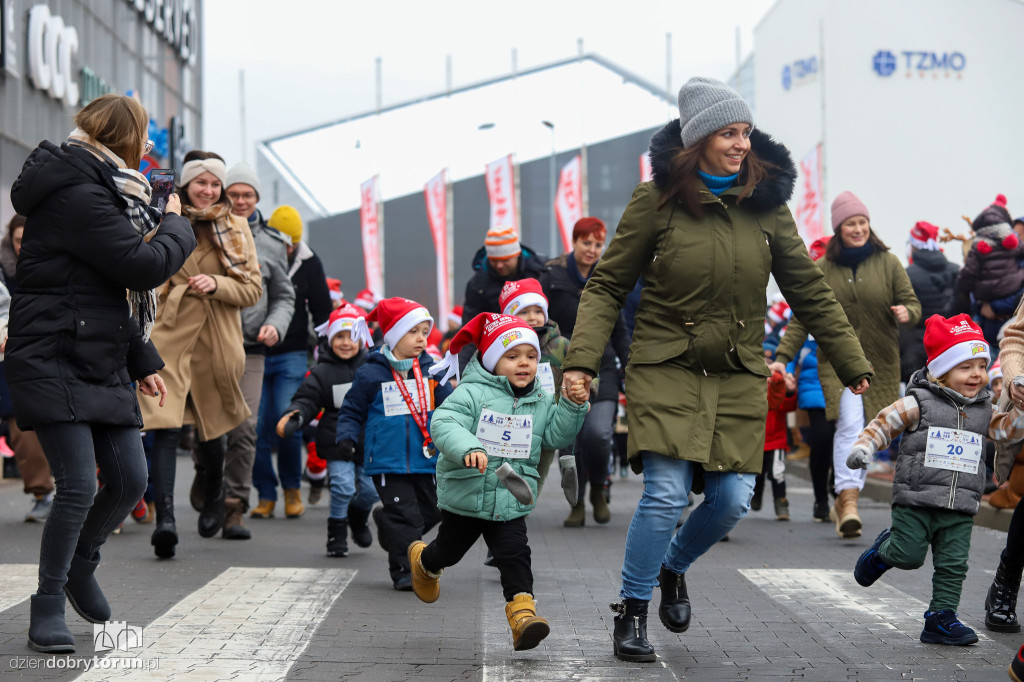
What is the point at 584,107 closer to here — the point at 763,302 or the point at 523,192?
the point at 523,192

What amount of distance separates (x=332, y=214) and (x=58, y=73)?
59.6 feet

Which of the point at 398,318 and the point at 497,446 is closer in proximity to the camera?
the point at 497,446

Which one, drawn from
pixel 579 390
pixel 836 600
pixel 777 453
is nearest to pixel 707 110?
pixel 579 390

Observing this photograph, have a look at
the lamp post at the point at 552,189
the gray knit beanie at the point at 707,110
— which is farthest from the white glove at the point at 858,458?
the lamp post at the point at 552,189

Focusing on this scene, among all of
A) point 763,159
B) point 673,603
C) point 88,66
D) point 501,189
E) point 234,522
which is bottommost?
point 234,522

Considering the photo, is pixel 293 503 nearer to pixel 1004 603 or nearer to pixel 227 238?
pixel 227 238

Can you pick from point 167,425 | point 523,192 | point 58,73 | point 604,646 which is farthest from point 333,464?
point 523,192

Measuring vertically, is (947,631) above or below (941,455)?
below

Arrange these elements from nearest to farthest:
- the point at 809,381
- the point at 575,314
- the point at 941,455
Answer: the point at 941,455
the point at 575,314
the point at 809,381

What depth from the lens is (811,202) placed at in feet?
105

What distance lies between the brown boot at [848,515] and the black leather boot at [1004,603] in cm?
296

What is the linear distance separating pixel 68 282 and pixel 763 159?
106 inches

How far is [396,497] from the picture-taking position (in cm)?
693

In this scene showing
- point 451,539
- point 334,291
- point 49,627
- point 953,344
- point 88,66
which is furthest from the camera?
point 88,66
